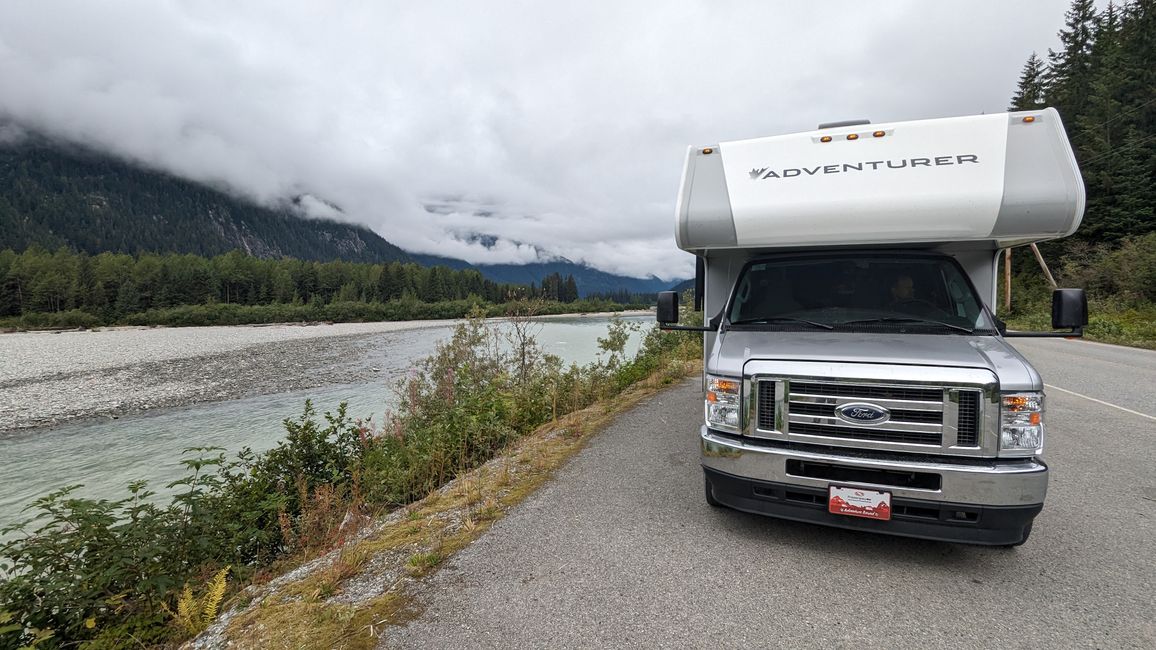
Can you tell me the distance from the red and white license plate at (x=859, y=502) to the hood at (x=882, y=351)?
0.84 m

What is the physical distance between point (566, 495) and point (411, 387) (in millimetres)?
6026

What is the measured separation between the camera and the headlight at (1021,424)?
293cm

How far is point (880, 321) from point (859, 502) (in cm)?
161

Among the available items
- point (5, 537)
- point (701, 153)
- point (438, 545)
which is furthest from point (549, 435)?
point (5, 537)

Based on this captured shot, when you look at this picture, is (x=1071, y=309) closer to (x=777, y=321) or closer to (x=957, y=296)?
(x=957, y=296)

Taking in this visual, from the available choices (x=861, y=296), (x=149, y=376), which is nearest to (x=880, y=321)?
(x=861, y=296)

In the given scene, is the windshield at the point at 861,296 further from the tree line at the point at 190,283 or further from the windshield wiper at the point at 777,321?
the tree line at the point at 190,283

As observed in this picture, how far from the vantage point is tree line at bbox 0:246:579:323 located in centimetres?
6762

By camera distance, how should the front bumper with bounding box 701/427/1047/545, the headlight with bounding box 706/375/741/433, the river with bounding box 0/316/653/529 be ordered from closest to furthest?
the front bumper with bounding box 701/427/1047/545
the headlight with bounding box 706/375/741/433
the river with bounding box 0/316/653/529

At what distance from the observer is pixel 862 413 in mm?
3135

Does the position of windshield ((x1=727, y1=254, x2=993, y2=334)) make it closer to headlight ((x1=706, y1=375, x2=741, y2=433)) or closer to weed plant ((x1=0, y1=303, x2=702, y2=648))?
headlight ((x1=706, y1=375, x2=741, y2=433))

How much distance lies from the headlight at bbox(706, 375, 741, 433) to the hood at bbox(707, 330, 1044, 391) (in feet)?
0.25

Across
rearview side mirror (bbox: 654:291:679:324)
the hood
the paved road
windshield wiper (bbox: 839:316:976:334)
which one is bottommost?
the paved road

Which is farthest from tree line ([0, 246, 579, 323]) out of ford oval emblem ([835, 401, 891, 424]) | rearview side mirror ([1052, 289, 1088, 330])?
ford oval emblem ([835, 401, 891, 424])
